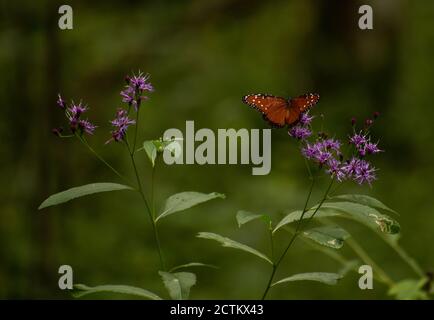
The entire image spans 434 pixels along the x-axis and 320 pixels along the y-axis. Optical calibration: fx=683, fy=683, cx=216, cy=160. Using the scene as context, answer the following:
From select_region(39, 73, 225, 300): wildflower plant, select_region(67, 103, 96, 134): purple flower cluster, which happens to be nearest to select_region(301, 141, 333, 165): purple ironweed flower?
select_region(39, 73, 225, 300): wildflower plant

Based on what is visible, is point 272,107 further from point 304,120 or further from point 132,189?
point 132,189

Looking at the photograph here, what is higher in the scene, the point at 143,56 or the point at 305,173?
the point at 143,56

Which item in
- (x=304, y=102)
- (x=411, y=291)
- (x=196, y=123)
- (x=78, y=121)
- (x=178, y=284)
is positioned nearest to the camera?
(x=178, y=284)

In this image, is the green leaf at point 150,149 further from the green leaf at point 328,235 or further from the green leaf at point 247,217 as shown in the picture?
the green leaf at point 328,235

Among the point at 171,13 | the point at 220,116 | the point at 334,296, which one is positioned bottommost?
the point at 334,296

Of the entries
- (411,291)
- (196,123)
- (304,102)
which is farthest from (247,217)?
(196,123)
